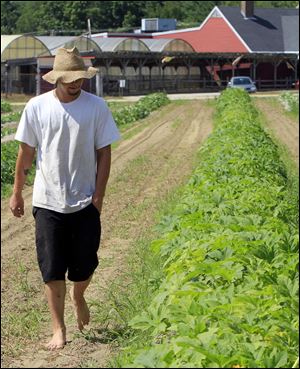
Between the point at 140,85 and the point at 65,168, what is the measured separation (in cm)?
5090

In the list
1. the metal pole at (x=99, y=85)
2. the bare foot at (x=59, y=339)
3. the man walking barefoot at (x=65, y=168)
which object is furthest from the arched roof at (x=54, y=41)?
the bare foot at (x=59, y=339)

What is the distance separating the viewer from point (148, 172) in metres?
17.5

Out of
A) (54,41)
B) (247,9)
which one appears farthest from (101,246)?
(247,9)

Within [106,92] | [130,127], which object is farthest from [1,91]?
[130,127]

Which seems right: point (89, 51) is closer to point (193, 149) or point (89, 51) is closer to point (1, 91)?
point (1, 91)

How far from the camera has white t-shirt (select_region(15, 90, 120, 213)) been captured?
5.73m

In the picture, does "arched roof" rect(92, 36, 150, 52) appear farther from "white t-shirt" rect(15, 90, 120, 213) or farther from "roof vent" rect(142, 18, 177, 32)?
"white t-shirt" rect(15, 90, 120, 213)

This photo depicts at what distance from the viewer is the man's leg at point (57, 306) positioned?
5871mm

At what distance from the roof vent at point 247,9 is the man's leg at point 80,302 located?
67.7 meters

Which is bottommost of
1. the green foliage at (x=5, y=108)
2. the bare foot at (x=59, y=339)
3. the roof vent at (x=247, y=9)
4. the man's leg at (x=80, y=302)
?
the green foliage at (x=5, y=108)

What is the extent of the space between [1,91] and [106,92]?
24.0ft

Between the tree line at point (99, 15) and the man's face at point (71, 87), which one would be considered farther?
the tree line at point (99, 15)

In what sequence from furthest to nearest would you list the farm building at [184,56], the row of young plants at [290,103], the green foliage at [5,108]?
the farm building at [184,56]
the green foliage at [5,108]
the row of young plants at [290,103]

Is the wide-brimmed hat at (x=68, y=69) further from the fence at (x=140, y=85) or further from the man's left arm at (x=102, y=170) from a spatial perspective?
the fence at (x=140, y=85)
